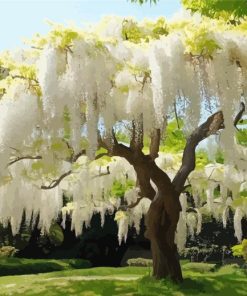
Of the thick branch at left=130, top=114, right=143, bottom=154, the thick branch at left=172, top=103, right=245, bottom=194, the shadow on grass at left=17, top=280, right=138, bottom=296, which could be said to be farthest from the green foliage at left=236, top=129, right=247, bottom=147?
the shadow on grass at left=17, top=280, right=138, bottom=296

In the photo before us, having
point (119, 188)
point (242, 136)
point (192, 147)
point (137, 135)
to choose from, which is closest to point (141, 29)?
point (137, 135)

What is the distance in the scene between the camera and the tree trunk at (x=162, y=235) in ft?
37.4

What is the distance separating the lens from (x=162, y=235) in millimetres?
11562

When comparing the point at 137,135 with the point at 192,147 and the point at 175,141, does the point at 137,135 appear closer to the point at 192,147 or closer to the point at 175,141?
the point at 192,147

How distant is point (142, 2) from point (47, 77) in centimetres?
189

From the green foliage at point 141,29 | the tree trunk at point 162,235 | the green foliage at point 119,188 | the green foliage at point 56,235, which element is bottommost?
the tree trunk at point 162,235

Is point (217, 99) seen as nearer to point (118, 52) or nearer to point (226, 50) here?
point (226, 50)

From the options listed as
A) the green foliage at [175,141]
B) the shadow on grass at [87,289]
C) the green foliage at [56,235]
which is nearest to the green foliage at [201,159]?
the green foliage at [175,141]

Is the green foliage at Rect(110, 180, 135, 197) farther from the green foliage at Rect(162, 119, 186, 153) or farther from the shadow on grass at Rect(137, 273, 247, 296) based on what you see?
the shadow on grass at Rect(137, 273, 247, 296)

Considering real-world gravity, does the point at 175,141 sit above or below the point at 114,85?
above

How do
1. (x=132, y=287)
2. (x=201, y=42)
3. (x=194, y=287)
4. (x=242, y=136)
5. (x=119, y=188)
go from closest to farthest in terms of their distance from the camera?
1. (x=201, y=42)
2. (x=132, y=287)
3. (x=194, y=287)
4. (x=242, y=136)
5. (x=119, y=188)

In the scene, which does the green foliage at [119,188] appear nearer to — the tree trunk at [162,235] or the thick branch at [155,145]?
the tree trunk at [162,235]

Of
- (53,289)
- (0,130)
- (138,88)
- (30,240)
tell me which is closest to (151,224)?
(53,289)

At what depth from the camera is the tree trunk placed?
37.4 ft
